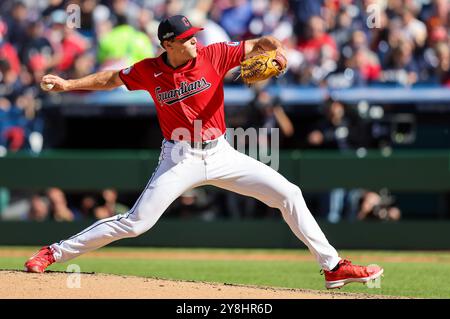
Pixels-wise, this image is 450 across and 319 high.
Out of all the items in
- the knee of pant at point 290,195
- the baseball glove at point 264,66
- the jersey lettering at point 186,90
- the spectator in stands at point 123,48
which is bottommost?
the knee of pant at point 290,195

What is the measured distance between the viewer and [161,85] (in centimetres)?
760

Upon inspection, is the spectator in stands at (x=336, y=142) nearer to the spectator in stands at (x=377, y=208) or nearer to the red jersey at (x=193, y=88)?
the spectator in stands at (x=377, y=208)

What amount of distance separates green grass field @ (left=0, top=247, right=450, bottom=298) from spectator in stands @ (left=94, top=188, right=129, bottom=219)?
59 cm

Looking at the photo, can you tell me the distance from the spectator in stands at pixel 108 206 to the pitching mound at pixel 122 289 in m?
5.72

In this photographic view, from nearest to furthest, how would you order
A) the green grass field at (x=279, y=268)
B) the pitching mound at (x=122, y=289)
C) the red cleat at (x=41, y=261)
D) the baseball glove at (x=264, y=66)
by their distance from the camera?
the pitching mound at (x=122, y=289)
the baseball glove at (x=264, y=66)
the red cleat at (x=41, y=261)
the green grass field at (x=279, y=268)

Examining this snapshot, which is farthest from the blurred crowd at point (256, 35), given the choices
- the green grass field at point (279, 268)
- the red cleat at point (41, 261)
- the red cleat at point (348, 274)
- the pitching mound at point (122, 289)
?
the pitching mound at point (122, 289)

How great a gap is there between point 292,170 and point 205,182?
5787 mm

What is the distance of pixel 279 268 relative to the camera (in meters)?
10.6

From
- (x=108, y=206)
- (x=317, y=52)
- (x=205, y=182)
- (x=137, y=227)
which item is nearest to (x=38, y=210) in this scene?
(x=108, y=206)

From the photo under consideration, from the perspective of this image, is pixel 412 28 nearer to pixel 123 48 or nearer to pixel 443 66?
pixel 443 66

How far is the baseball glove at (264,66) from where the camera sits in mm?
7539

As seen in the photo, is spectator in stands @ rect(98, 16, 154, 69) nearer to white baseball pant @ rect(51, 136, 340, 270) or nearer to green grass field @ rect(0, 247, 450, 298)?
green grass field @ rect(0, 247, 450, 298)

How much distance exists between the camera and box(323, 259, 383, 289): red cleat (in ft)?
24.6

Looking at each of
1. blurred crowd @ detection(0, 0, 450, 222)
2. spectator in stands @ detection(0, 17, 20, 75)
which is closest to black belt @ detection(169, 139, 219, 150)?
Answer: blurred crowd @ detection(0, 0, 450, 222)
